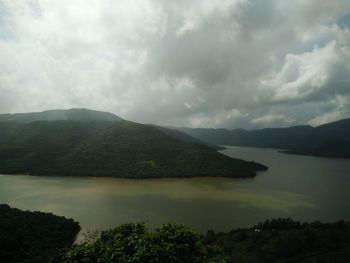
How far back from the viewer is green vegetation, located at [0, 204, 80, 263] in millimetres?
31484

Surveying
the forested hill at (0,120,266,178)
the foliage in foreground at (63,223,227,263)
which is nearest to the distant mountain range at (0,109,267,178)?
the forested hill at (0,120,266,178)

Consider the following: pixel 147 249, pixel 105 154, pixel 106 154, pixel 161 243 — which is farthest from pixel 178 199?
pixel 105 154

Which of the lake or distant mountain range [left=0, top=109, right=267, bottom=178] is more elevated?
distant mountain range [left=0, top=109, right=267, bottom=178]

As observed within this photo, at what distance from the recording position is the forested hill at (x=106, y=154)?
3733 inches


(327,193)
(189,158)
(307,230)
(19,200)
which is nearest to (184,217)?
(307,230)

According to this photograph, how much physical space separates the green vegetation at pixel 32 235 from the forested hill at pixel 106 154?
1888 inches

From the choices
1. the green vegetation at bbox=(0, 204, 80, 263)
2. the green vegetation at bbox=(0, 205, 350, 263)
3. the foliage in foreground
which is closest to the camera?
the foliage in foreground

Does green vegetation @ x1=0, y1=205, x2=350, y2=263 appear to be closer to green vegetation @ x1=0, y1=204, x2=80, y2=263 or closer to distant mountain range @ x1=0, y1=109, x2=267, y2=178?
green vegetation @ x1=0, y1=204, x2=80, y2=263

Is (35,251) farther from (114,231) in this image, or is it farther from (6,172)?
(6,172)

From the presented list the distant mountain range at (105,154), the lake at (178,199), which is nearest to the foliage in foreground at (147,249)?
the lake at (178,199)

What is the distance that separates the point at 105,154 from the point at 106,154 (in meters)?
0.34

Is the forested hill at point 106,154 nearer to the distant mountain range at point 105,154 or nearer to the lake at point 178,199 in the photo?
the distant mountain range at point 105,154

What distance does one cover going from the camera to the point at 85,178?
87.0 meters

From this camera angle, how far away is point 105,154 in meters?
104
